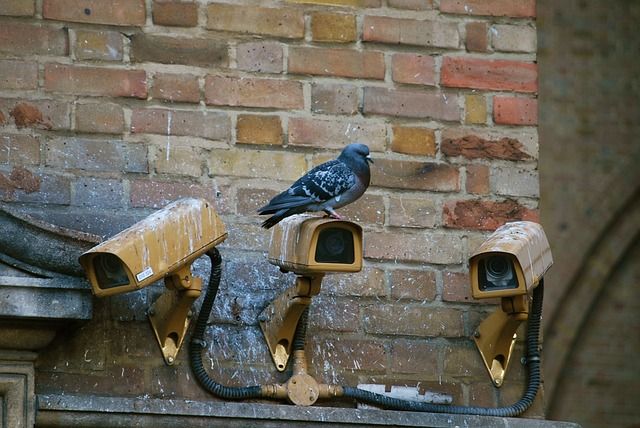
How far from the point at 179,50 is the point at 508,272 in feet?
3.11

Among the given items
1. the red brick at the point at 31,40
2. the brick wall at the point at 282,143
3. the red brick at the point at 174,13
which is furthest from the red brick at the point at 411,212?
the red brick at the point at 31,40

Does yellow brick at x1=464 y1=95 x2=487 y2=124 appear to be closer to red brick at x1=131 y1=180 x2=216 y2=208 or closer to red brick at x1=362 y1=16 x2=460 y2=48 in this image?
red brick at x1=362 y1=16 x2=460 y2=48

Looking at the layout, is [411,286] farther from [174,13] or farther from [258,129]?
[174,13]

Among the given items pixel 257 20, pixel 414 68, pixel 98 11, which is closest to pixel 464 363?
pixel 414 68

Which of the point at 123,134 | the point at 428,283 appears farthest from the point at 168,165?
the point at 428,283

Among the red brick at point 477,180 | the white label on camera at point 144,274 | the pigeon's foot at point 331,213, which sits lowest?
the white label on camera at point 144,274

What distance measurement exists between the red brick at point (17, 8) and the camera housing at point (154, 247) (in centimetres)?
64

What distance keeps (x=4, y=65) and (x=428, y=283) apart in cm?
112

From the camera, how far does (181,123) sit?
158 inches

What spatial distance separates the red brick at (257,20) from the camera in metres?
4.06

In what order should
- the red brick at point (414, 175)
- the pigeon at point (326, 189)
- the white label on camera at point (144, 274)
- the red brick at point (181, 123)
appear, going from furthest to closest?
the red brick at point (414, 175) → the red brick at point (181, 123) → the pigeon at point (326, 189) → the white label on camera at point (144, 274)

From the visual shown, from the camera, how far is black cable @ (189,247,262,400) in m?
3.77

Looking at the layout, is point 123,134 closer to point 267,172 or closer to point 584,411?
point 267,172

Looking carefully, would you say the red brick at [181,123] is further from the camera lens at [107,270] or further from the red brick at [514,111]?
the red brick at [514,111]
